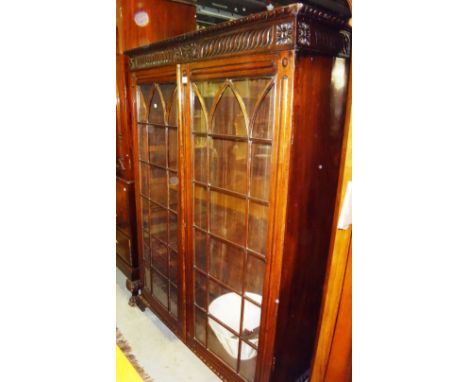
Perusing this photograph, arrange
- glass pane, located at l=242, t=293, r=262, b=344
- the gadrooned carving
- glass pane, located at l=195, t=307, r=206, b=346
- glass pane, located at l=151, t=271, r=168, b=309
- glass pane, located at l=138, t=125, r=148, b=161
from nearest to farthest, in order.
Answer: the gadrooned carving, glass pane, located at l=242, t=293, r=262, b=344, glass pane, located at l=195, t=307, r=206, b=346, glass pane, located at l=138, t=125, r=148, b=161, glass pane, located at l=151, t=271, r=168, b=309

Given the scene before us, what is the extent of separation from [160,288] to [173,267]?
0.34m

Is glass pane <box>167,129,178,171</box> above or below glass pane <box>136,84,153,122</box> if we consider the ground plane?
below

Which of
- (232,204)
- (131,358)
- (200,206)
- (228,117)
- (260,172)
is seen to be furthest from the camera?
(131,358)

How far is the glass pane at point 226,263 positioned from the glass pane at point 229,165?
1.10 ft

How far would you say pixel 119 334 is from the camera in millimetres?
2242

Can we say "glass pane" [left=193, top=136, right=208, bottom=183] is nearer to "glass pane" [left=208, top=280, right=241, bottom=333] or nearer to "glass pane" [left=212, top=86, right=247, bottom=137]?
"glass pane" [left=212, top=86, right=247, bottom=137]

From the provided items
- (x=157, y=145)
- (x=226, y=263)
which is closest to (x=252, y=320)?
(x=226, y=263)

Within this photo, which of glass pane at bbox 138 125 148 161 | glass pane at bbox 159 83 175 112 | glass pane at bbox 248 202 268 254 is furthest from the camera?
glass pane at bbox 138 125 148 161

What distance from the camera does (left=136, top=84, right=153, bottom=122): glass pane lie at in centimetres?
201

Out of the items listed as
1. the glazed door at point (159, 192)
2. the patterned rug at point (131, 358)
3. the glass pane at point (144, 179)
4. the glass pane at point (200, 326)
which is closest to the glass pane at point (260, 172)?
the glazed door at point (159, 192)

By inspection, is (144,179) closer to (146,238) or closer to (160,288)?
(146,238)

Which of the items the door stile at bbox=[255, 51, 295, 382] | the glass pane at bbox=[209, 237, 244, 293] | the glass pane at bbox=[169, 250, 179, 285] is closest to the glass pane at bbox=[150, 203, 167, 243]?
the glass pane at bbox=[169, 250, 179, 285]

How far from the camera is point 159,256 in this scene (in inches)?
86.7
